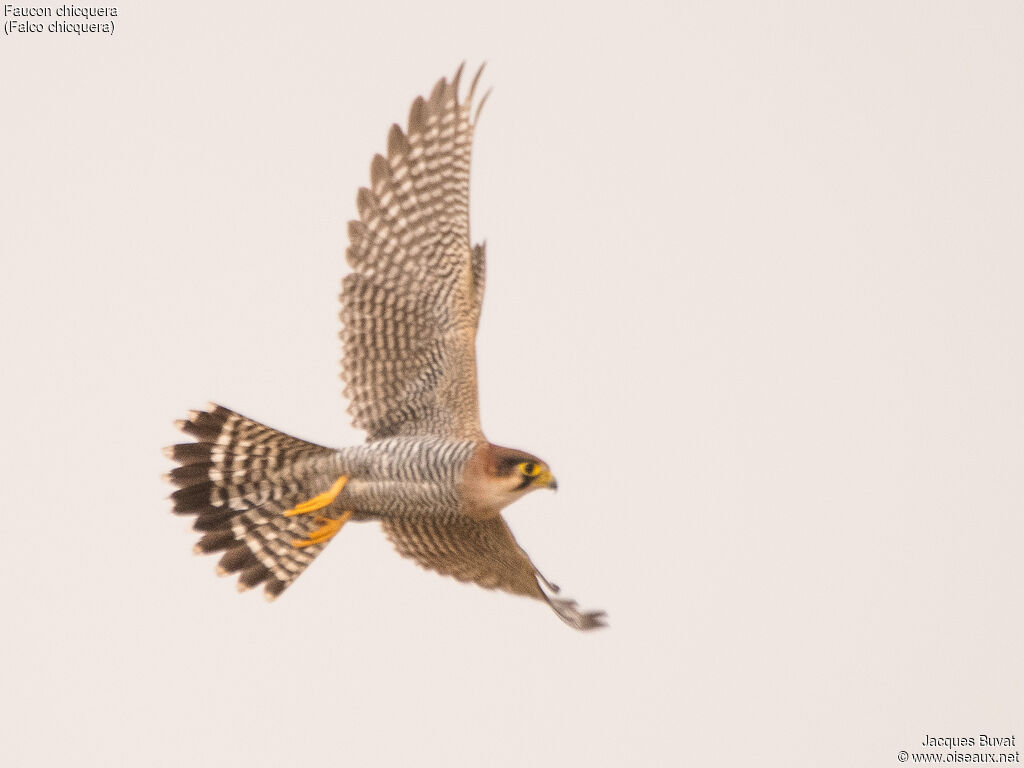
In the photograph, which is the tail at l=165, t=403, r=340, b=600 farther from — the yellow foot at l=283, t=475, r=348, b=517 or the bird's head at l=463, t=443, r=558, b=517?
the bird's head at l=463, t=443, r=558, b=517

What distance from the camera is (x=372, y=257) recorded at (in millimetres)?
8211

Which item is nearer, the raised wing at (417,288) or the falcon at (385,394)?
the falcon at (385,394)

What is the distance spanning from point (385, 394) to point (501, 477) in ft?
2.88

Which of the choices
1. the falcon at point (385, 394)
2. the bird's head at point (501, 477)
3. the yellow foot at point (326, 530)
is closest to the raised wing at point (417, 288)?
the falcon at point (385, 394)

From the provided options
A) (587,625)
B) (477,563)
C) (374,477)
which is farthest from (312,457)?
(587,625)

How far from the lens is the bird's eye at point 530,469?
776 centimetres

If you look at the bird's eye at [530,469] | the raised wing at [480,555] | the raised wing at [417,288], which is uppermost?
the raised wing at [417,288]

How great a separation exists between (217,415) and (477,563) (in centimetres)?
161

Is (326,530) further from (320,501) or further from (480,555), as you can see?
(480,555)

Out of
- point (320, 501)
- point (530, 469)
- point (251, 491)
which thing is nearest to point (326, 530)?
point (320, 501)

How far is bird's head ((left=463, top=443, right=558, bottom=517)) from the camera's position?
25.5ft

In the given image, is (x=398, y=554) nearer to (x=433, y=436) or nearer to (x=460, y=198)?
(x=433, y=436)

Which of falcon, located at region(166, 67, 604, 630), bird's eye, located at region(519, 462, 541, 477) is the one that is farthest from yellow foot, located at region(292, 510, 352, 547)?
bird's eye, located at region(519, 462, 541, 477)

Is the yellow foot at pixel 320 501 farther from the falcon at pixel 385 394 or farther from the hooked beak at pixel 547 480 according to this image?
the hooked beak at pixel 547 480
